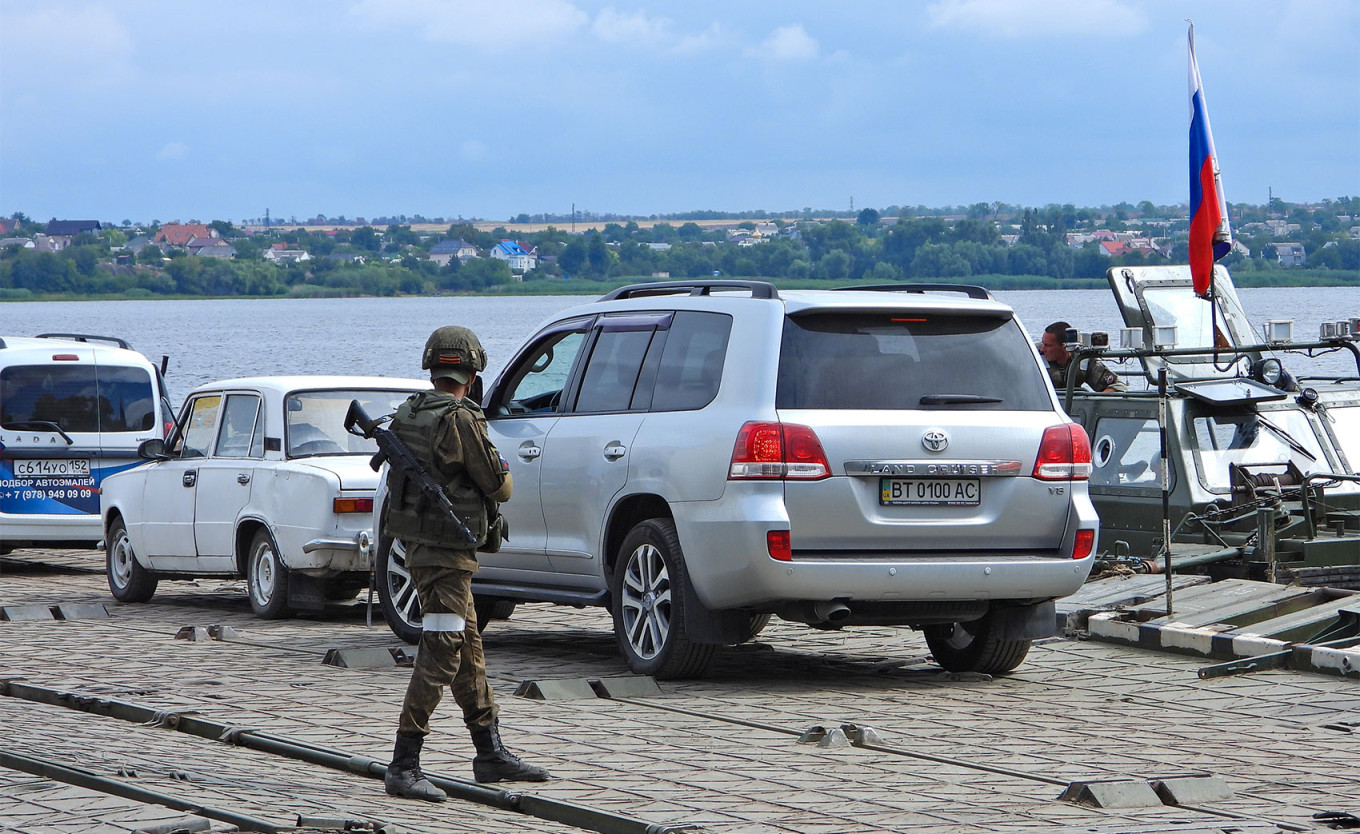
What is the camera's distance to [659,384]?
10516 millimetres

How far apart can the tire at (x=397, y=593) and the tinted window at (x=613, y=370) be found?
163cm

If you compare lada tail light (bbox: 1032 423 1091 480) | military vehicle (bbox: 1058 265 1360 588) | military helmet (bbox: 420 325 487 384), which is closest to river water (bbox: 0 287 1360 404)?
military vehicle (bbox: 1058 265 1360 588)

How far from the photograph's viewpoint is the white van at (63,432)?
1830cm

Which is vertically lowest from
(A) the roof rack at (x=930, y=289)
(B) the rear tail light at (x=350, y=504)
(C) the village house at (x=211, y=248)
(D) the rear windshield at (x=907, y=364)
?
(B) the rear tail light at (x=350, y=504)

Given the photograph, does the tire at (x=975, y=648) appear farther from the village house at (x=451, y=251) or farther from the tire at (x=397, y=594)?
the village house at (x=451, y=251)

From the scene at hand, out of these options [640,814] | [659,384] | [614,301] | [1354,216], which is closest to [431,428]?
[640,814]

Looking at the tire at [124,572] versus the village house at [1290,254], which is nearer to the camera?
the tire at [124,572]

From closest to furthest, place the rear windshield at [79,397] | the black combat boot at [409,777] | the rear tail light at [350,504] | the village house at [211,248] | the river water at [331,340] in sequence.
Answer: the black combat boot at [409,777], the rear tail light at [350,504], the rear windshield at [79,397], the river water at [331,340], the village house at [211,248]

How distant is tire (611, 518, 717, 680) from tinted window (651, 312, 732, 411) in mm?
613

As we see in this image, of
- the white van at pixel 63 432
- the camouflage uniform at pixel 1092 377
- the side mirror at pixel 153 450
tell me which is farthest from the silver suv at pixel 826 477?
the white van at pixel 63 432

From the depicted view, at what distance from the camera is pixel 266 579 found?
14180 millimetres

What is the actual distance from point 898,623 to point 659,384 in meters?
1.68

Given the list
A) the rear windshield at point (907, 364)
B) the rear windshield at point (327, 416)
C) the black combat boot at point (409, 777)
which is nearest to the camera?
the black combat boot at point (409, 777)

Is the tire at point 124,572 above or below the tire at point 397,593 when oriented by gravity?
below
